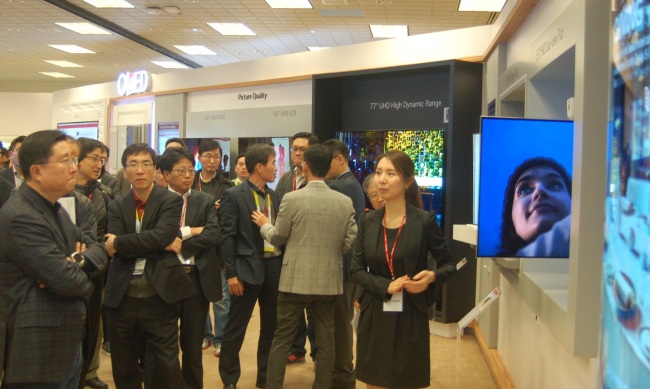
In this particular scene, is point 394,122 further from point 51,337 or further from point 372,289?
point 51,337

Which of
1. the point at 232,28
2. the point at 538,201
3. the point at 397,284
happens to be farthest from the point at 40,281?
the point at 232,28

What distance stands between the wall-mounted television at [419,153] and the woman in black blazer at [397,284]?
2.69 metres

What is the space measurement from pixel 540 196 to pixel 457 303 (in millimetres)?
A: 3155

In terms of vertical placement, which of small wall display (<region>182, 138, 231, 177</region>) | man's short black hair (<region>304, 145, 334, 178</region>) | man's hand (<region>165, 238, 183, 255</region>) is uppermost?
small wall display (<region>182, 138, 231, 177</region>)

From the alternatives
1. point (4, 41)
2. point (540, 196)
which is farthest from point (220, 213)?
point (4, 41)

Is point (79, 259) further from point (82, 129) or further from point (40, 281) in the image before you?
point (82, 129)

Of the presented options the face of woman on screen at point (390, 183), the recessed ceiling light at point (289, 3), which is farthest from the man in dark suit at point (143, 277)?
the recessed ceiling light at point (289, 3)

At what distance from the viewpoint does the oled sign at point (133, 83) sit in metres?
9.78

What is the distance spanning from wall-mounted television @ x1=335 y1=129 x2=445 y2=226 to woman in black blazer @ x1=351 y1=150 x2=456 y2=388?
269 cm

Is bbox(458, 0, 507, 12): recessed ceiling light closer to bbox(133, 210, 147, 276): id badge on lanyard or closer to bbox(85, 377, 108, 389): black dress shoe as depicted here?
bbox(133, 210, 147, 276): id badge on lanyard

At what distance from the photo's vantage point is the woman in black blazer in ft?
9.67

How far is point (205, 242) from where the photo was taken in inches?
141

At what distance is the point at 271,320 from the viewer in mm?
4152

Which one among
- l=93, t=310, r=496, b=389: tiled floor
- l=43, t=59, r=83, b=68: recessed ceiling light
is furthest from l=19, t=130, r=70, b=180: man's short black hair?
l=43, t=59, r=83, b=68: recessed ceiling light
